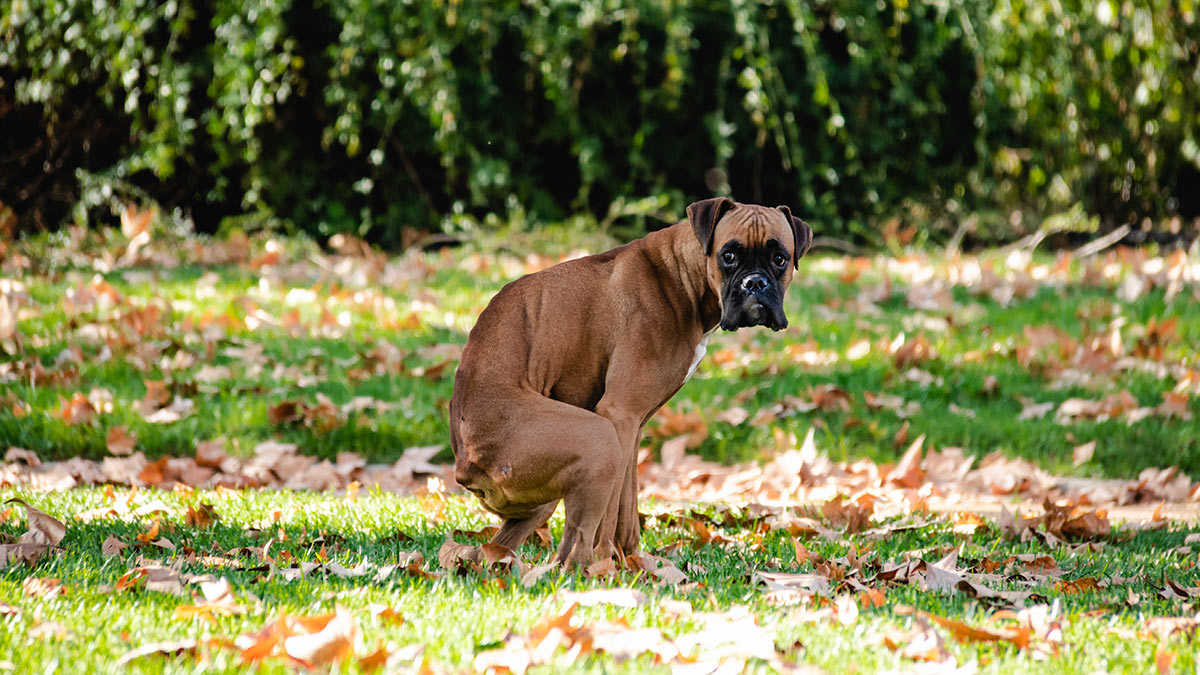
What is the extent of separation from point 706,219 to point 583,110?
7546mm

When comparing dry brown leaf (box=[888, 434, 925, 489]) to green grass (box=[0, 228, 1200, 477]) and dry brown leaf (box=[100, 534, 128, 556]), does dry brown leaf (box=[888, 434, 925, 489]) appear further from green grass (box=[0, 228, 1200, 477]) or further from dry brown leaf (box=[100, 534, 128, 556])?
dry brown leaf (box=[100, 534, 128, 556])

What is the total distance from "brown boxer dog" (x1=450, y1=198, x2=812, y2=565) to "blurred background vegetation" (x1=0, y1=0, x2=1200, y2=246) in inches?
256

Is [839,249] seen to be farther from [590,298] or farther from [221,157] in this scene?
[590,298]

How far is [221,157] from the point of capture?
11234mm

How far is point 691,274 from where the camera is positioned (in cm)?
436

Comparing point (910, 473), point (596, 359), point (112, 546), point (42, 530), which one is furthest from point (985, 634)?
point (910, 473)

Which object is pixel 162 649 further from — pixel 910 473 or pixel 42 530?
pixel 910 473

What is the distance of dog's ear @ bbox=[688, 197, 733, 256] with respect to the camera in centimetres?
428

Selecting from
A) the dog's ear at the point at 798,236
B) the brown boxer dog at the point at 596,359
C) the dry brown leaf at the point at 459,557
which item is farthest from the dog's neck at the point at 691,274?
the dry brown leaf at the point at 459,557

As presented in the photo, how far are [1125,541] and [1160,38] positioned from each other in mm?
7924

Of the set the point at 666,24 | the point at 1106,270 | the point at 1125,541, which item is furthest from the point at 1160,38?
the point at 1125,541

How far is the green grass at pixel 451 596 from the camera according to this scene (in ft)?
9.68

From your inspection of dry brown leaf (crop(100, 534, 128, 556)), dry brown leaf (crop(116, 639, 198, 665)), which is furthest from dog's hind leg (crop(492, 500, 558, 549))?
dry brown leaf (crop(116, 639, 198, 665))

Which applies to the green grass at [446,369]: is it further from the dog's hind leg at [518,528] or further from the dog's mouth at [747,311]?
the dog's mouth at [747,311]
